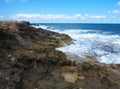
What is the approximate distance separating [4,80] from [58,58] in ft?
8.70

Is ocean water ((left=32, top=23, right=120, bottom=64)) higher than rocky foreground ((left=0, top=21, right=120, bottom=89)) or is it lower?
lower

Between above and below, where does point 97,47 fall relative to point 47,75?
below

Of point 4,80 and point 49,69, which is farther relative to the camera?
point 49,69

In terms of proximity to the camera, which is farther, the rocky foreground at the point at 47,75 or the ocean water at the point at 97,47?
the ocean water at the point at 97,47

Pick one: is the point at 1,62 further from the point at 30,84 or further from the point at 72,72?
the point at 72,72

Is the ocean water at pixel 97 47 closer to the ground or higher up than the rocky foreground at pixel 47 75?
closer to the ground

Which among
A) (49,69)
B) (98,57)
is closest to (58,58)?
(49,69)

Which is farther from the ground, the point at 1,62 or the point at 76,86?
the point at 1,62

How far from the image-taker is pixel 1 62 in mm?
6613

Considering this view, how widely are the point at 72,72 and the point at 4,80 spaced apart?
243cm

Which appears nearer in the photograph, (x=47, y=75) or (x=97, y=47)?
(x=47, y=75)

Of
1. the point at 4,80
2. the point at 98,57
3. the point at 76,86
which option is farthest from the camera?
the point at 98,57

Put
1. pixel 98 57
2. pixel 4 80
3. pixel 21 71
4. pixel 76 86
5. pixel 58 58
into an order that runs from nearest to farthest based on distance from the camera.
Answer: pixel 4 80 < pixel 76 86 < pixel 21 71 < pixel 58 58 < pixel 98 57

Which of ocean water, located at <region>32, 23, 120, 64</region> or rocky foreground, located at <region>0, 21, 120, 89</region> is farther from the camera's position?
ocean water, located at <region>32, 23, 120, 64</region>
